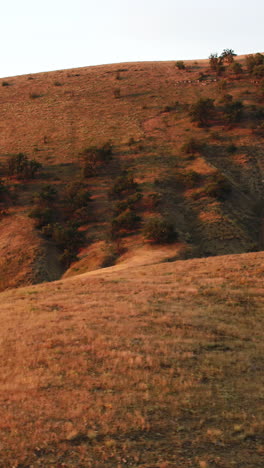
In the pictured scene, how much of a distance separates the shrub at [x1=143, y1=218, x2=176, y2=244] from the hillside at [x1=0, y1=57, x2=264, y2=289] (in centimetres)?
80

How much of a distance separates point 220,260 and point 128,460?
19.3 m

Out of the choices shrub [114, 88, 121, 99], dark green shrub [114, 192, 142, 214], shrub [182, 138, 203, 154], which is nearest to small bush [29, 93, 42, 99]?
shrub [114, 88, 121, 99]

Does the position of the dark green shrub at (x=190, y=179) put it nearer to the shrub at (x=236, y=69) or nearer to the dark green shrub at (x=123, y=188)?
the dark green shrub at (x=123, y=188)

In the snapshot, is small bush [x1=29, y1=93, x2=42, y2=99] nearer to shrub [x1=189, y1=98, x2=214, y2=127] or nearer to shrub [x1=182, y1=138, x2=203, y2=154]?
shrub [x1=189, y1=98, x2=214, y2=127]

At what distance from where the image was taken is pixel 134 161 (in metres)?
51.4

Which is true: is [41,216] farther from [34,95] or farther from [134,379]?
[34,95]

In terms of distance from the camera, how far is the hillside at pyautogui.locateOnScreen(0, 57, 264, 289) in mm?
36562

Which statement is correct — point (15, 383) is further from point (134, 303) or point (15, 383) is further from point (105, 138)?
point (105, 138)

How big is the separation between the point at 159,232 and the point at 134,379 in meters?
25.4

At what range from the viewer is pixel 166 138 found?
5662 cm

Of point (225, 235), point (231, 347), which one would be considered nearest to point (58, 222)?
point (225, 235)

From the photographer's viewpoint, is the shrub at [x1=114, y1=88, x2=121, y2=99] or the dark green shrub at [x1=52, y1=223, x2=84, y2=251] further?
the shrub at [x1=114, y1=88, x2=121, y2=99]

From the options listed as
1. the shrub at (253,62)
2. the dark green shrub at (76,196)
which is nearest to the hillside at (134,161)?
the dark green shrub at (76,196)

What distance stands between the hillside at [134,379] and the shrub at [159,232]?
53.3 feet
